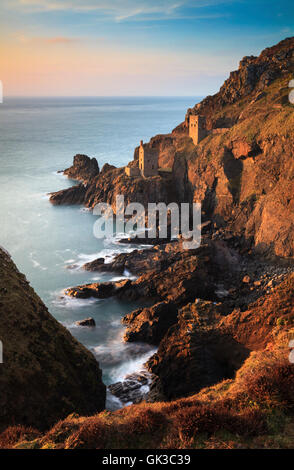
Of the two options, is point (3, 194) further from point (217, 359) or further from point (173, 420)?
point (173, 420)

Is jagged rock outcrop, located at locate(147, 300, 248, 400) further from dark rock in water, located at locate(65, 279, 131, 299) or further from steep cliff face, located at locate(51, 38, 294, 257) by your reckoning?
steep cliff face, located at locate(51, 38, 294, 257)

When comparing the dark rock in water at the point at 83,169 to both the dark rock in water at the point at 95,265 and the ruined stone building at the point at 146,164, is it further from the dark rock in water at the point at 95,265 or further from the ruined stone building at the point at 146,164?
the dark rock in water at the point at 95,265

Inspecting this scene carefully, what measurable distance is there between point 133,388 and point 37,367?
7.91 m

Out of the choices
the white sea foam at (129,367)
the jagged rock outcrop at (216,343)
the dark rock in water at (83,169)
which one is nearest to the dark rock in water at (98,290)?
the white sea foam at (129,367)

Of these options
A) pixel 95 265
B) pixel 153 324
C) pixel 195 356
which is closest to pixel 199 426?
pixel 195 356

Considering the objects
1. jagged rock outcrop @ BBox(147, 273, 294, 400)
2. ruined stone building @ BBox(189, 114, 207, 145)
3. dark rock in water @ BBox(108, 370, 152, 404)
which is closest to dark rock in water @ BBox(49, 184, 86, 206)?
ruined stone building @ BBox(189, 114, 207, 145)

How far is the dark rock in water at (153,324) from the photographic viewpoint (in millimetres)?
31172

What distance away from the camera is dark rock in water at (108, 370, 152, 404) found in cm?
2454

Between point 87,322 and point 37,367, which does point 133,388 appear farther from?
point 87,322

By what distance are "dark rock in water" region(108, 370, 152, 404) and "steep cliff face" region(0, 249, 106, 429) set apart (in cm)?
219

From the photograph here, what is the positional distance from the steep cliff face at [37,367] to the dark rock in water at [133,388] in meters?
2.19

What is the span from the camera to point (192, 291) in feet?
120
